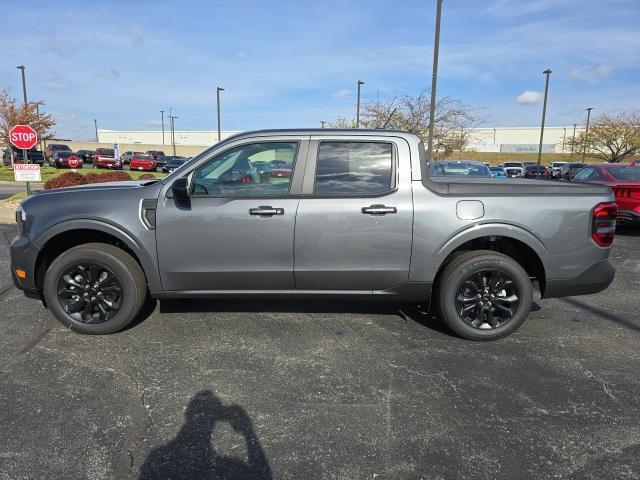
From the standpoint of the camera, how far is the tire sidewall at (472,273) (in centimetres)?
406

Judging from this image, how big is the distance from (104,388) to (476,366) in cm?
277

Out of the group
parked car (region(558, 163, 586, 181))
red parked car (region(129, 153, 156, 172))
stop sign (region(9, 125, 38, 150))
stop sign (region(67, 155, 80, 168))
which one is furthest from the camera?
red parked car (region(129, 153, 156, 172))

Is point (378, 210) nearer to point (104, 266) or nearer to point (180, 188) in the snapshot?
point (180, 188)

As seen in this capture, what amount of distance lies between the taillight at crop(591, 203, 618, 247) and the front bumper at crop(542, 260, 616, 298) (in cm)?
21

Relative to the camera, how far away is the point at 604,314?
497 cm

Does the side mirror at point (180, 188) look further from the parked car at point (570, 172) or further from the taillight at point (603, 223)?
the parked car at point (570, 172)

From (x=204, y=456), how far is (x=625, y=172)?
10471 millimetres

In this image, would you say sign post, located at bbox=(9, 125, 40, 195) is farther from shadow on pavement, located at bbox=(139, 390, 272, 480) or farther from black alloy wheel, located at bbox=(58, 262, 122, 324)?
shadow on pavement, located at bbox=(139, 390, 272, 480)

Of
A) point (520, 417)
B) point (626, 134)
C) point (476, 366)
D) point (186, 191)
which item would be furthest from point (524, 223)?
point (626, 134)

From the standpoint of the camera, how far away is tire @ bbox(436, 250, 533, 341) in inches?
160

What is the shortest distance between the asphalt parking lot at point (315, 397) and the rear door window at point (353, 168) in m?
1.33

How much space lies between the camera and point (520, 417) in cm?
300

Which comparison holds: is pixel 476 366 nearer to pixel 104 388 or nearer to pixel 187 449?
pixel 187 449

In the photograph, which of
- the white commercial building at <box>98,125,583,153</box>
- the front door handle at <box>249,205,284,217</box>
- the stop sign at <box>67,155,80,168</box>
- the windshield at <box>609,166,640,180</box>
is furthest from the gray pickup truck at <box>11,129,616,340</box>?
the white commercial building at <box>98,125,583,153</box>
